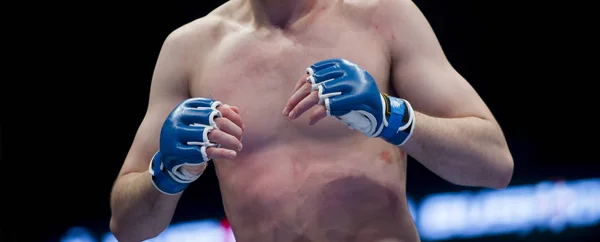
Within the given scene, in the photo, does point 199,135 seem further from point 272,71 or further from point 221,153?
point 272,71

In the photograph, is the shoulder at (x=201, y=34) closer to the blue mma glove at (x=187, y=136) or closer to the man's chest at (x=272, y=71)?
the man's chest at (x=272, y=71)

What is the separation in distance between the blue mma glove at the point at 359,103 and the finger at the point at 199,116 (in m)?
0.19

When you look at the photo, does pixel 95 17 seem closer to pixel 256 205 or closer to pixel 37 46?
pixel 37 46

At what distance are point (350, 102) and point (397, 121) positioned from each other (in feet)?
0.37

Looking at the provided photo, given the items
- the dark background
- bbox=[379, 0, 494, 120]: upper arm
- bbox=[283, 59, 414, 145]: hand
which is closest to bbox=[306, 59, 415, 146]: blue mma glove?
bbox=[283, 59, 414, 145]: hand

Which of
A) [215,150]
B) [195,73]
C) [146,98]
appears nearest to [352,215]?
[215,150]

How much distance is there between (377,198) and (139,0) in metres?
1.84

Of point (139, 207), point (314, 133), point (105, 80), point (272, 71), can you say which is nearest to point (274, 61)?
point (272, 71)

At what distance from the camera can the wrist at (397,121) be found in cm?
130

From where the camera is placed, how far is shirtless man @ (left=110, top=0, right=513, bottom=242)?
134cm

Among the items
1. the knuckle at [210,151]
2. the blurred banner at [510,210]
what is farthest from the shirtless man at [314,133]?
the blurred banner at [510,210]

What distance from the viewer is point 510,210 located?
3.27 m

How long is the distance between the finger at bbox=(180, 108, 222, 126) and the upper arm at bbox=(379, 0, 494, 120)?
1.31 feet

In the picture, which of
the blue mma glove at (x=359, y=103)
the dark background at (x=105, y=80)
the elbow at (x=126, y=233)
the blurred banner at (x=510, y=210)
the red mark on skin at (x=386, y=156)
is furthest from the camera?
the blurred banner at (x=510, y=210)
